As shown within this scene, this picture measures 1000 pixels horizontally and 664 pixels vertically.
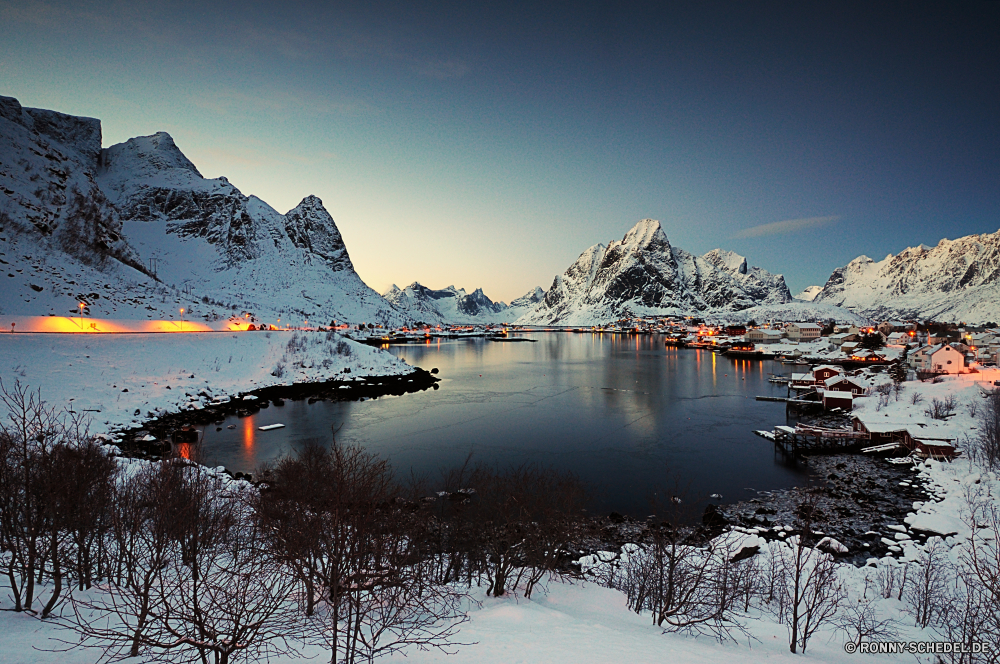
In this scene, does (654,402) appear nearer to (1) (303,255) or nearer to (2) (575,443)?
(2) (575,443)

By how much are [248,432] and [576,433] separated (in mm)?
22331

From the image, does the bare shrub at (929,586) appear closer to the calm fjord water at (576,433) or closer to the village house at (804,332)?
the calm fjord water at (576,433)

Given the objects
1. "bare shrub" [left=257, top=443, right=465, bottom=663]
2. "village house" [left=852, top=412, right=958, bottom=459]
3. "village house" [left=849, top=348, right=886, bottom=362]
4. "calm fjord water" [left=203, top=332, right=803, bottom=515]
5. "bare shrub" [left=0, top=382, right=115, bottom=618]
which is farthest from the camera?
"village house" [left=849, top=348, right=886, bottom=362]

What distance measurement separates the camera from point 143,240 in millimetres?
115875

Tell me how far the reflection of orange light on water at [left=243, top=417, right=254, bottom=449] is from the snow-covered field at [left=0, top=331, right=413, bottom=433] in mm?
5331

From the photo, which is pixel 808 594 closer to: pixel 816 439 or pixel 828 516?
pixel 828 516

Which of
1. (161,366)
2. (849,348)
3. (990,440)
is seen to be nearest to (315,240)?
(161,366)

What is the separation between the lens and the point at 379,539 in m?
8.43

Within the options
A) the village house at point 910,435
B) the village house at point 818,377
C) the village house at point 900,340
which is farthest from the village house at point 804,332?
the village house at point 910,435

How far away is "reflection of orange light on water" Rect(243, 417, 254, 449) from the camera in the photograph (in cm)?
2772

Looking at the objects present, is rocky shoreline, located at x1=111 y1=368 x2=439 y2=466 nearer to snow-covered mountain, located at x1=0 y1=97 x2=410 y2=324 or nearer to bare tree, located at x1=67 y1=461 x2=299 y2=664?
bare tree, located at x1=67 y1=461 x2=299 y2=664

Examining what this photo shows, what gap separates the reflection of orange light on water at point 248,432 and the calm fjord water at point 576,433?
62 mm

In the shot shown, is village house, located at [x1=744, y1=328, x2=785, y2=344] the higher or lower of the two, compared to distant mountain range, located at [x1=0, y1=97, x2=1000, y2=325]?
lower

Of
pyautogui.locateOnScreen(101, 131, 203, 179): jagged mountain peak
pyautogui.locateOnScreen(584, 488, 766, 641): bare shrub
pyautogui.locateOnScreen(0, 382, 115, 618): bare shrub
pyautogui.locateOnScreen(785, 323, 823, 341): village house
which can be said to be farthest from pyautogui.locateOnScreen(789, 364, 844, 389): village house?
pyautogui.locateOnScreen(101, 131, 203, 179): jagged mountain peak
